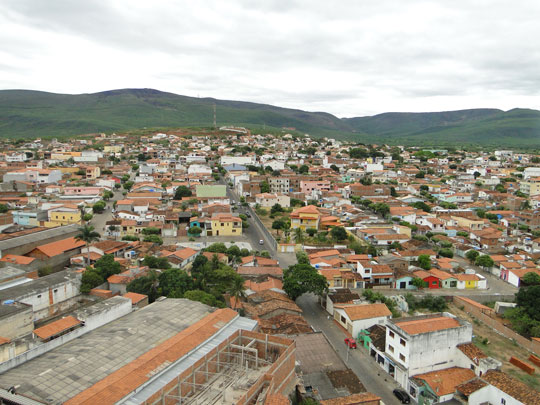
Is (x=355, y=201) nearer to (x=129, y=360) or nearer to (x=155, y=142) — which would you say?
(x=129, y=360)

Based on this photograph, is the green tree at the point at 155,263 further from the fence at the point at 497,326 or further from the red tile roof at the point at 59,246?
the fence at the point at 497,326

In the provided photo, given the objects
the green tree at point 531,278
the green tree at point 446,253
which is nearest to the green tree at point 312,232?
the green tree at point 446,253

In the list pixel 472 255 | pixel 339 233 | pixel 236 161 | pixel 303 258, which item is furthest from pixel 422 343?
pixel 236 161

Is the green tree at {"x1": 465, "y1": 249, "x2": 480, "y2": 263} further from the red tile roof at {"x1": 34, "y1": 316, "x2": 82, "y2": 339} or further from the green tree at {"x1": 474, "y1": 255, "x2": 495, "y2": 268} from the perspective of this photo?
the red tile roof at {"x1": 34, "y1": 316, "x2": 82, "y2": 339}

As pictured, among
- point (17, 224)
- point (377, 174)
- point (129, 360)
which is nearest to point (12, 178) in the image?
point (17, 224)

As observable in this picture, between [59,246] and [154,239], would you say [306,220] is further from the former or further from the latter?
[59,246]

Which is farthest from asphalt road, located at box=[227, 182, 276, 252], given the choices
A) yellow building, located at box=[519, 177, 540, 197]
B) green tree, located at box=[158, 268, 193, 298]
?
yellow building, located at box=[519, 177, 540, 197]

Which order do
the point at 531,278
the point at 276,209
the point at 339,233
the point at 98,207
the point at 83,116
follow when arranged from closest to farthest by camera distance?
the point at 531,278, the point at 339,233, the point at 98,207, the point at 276,209, the point at 83,116
